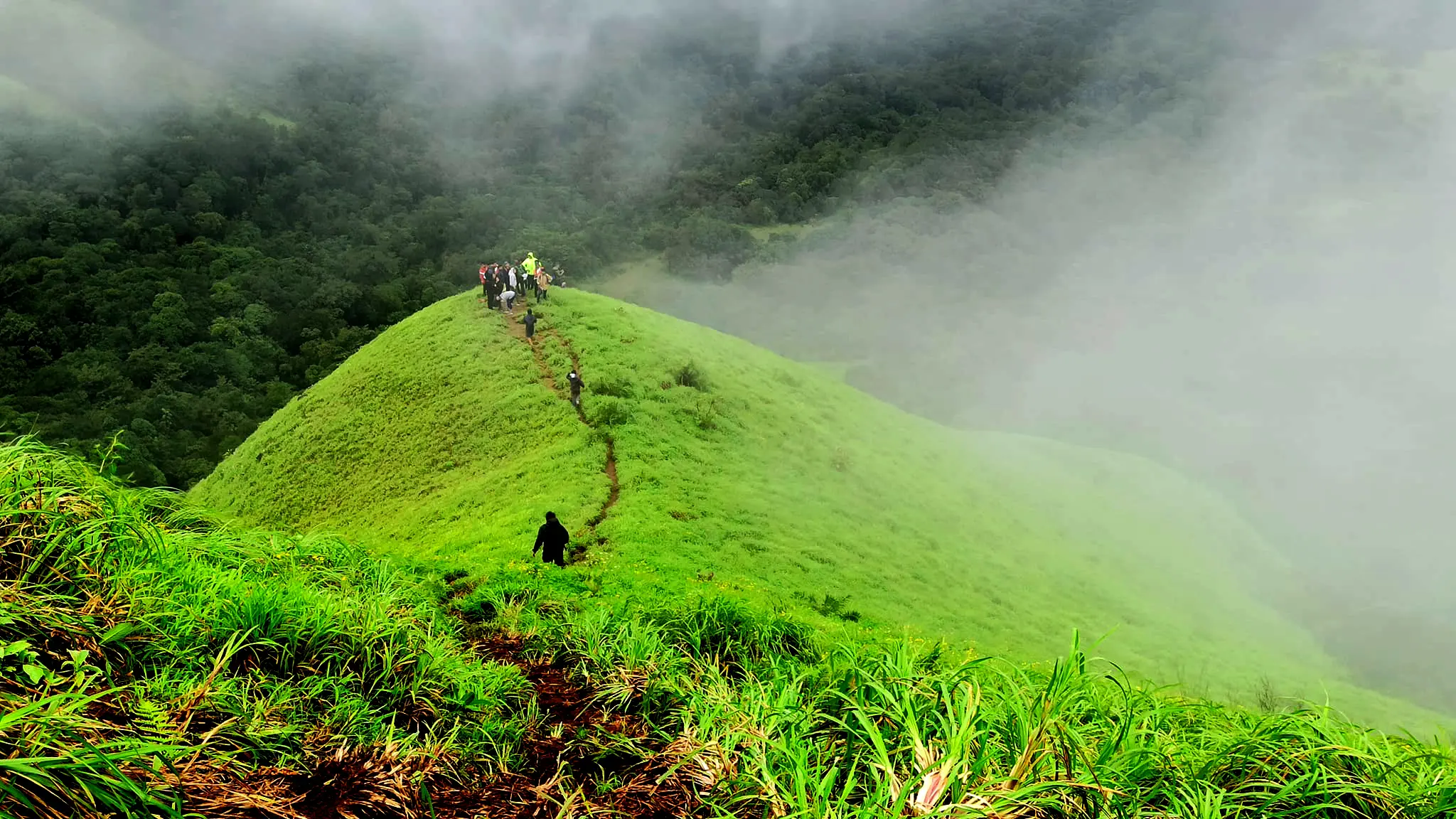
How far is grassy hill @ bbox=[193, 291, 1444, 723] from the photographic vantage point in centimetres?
1703

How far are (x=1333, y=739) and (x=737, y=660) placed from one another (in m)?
4.58

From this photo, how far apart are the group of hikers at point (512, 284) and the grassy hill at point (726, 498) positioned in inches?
53.4

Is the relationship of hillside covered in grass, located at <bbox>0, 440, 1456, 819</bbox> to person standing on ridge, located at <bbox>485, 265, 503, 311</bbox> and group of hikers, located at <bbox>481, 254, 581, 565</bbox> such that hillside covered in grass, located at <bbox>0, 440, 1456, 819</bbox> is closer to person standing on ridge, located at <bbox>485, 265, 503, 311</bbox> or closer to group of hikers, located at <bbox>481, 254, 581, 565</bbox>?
group of hikers, located at <bbox>481, 254, 581, 565</bbox>

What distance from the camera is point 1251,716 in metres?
5.22

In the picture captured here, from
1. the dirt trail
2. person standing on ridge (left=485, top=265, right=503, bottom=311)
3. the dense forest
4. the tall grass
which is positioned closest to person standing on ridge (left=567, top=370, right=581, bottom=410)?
person standing on ridge (left=485, top=265, right=503, bottom=311)

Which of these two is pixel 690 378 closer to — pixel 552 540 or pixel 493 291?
pixel 493 291

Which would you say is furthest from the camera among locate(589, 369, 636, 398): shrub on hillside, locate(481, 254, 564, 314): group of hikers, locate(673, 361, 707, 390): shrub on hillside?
locate(481, 254, 564, 314): group of hikers

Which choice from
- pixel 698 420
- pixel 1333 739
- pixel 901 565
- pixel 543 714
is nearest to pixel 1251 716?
pixel 1333 739

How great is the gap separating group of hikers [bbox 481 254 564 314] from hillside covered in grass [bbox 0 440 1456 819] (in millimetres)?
26458

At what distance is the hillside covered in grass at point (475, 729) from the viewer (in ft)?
9.55

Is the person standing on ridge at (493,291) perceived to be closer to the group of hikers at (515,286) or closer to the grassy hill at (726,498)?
the group of hikers at (515,286)

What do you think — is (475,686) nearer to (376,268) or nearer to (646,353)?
(646,353)

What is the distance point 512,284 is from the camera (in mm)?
31922

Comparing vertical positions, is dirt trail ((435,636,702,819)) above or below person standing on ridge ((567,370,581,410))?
below
